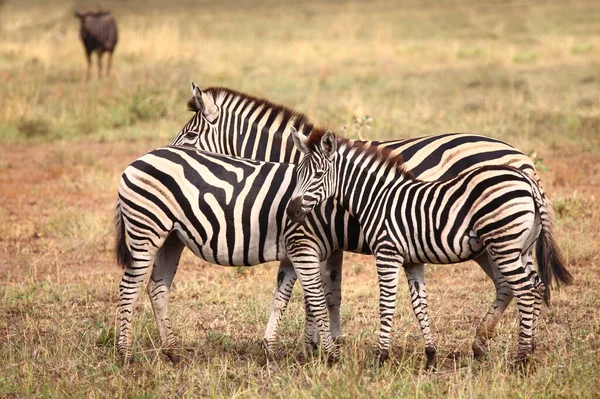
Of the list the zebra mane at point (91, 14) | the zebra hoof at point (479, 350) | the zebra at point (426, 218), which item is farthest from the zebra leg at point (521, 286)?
the zebra mane at point (91, 14)

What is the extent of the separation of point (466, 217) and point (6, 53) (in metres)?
18.5

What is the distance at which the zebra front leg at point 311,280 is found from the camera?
211 inches

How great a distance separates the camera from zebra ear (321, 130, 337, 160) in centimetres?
523

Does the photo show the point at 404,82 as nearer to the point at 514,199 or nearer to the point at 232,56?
the point at 232,56

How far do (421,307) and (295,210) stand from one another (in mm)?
1056

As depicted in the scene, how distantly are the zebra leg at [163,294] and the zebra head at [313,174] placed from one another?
111 centimetres

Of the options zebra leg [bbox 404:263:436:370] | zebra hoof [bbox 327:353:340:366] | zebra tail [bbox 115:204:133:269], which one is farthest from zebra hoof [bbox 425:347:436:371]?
zebra tail [bbox 115:204:133:269]

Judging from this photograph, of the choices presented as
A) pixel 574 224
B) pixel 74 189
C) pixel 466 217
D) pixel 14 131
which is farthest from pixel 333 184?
pixel 14 131

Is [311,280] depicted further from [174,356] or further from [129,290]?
[129,290]

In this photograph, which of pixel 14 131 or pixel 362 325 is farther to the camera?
pixel 14 131

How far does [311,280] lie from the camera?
5.36 metres

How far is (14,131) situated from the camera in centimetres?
1420

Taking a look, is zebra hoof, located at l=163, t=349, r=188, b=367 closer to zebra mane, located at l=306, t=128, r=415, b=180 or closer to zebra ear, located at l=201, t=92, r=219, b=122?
zebra mane, located at l=306, t=128, r=415, b=180

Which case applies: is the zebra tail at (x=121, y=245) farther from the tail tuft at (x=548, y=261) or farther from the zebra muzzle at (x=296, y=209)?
the tail tuft at (x=548, y=261)
